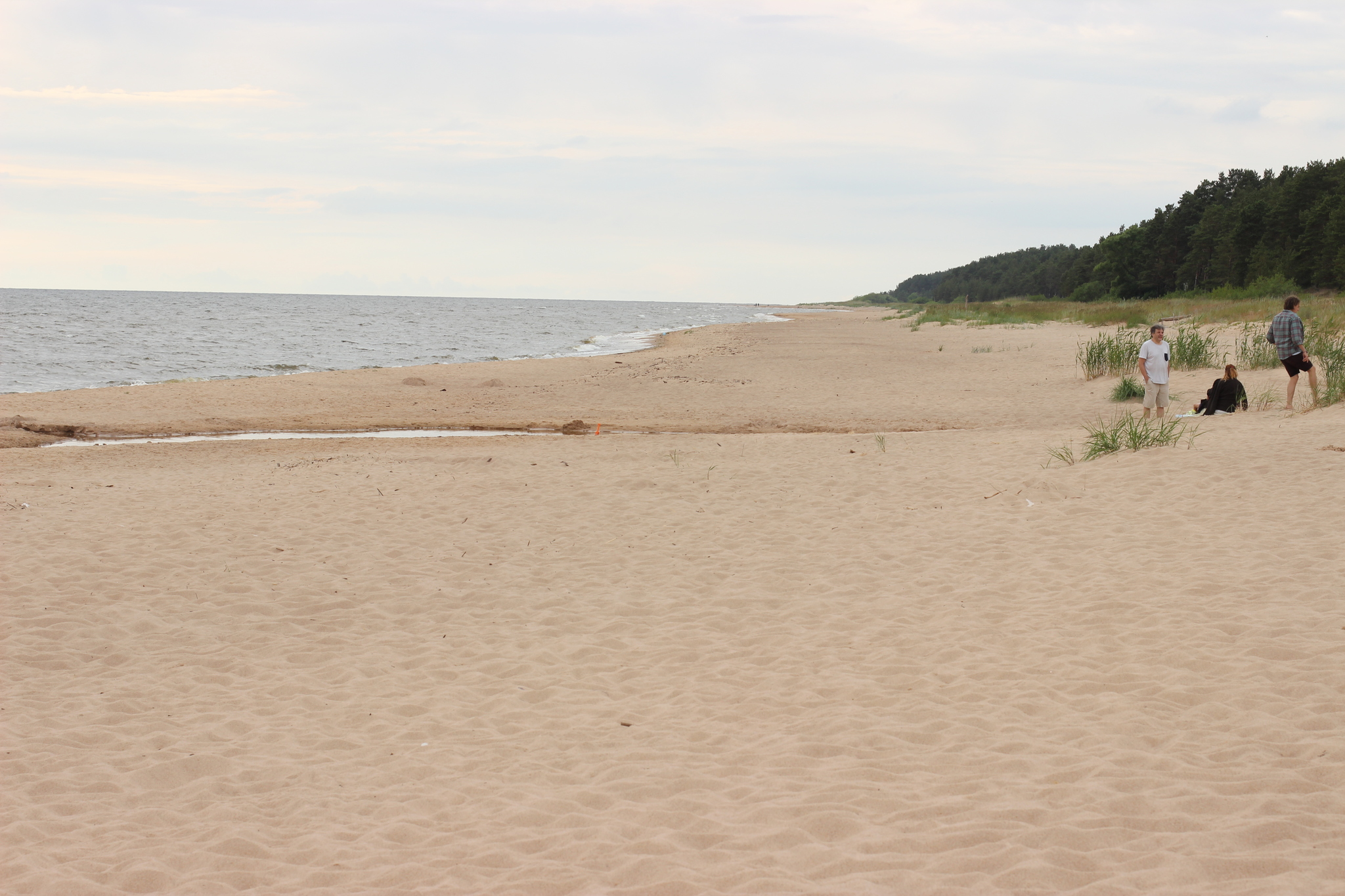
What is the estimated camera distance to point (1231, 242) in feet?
183

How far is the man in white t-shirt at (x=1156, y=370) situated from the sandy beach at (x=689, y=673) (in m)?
1.41

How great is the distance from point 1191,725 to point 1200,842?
1.24 meters

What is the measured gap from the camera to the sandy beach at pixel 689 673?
3748 millimetres

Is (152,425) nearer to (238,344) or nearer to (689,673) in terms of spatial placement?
Answer: (689,673)

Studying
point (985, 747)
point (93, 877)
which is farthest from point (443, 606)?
point (985, 747)

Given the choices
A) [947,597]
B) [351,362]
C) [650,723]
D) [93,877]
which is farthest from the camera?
[351,362]

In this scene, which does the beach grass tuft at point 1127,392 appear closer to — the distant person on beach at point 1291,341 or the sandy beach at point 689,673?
the distant person on beach at point 1291,341

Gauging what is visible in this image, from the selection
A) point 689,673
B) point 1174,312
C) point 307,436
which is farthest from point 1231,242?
point 689,673

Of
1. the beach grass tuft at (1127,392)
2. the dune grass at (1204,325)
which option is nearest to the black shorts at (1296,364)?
the dune grass at (1204,325)

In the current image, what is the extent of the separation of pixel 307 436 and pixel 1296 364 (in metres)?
16.0

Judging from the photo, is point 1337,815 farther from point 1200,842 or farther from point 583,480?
point 583,480

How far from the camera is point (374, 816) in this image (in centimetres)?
427

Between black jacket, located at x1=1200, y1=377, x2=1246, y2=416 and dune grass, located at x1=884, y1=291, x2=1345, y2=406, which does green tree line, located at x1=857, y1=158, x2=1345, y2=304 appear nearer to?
dune grass, located at x1=884, y1=291, x2=1345, y2=406

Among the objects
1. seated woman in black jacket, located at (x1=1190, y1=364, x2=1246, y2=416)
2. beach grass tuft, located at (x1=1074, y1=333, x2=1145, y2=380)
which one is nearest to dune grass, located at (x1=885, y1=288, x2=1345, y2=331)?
beach grass tuft, located at (x1=1074, y1=333, x2=1145, y2=380)
